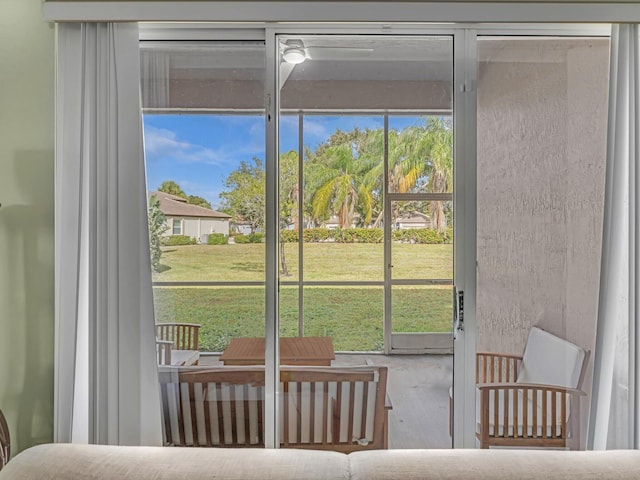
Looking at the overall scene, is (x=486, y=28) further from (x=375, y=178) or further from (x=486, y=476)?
(x=486, y=476)

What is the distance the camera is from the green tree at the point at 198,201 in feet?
6.27

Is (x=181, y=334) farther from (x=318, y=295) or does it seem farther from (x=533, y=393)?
(x=533, y=393)

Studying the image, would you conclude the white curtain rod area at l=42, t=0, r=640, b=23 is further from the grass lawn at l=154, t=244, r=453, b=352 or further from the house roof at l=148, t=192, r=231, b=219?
the grass lawn at l=154, t=244, r=453, b=352

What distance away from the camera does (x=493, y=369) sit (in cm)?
192

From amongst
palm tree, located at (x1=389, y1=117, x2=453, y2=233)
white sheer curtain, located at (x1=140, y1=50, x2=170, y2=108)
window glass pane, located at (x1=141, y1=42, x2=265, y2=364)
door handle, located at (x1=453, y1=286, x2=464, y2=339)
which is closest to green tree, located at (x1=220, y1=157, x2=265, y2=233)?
window glass pane, located at (x1=141, y1=42, x2=265, y2=364)

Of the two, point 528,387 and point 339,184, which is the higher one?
point 339,184

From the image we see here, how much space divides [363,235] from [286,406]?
767 millimetres

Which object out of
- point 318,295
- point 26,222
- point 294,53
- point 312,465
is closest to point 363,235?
point 318,295

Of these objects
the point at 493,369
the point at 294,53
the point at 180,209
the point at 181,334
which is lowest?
the point at 493,369

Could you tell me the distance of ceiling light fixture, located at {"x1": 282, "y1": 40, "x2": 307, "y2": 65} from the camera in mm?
1894

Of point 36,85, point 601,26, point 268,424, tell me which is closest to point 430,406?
point 268,424

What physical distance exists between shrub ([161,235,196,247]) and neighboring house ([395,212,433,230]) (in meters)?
0.85

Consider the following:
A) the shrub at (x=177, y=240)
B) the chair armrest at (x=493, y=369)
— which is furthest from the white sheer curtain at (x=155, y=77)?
the chair armrest at (x=493, y=369)

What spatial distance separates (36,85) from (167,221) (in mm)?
735
